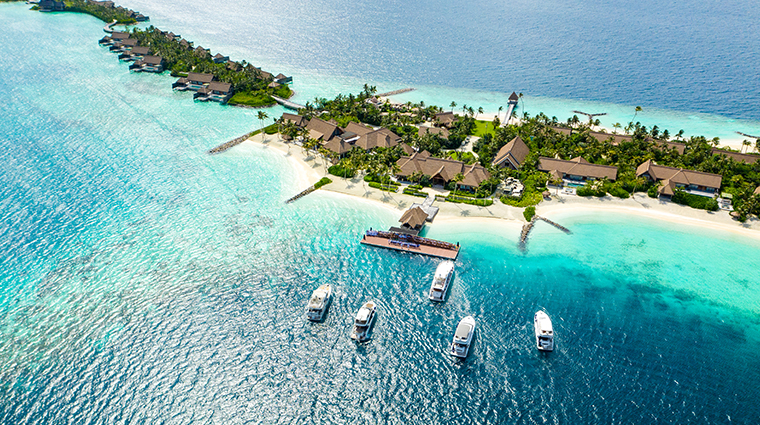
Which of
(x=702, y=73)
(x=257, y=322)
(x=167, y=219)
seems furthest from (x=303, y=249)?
(x=702, y=73)

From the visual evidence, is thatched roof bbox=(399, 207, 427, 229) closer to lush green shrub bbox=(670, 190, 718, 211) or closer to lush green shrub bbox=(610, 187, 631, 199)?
lush green shrub bbox=(610, 187, 631, 199)

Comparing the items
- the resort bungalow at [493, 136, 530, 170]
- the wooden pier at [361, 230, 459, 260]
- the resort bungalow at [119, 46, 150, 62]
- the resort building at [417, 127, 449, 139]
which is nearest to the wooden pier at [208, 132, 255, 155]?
the resort building at [417, 127, 449, 139]

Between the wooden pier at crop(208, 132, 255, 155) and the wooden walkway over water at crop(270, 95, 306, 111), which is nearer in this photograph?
the wooden pier at crop(208, 132, 255, 155)

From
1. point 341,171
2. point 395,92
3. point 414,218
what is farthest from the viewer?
point 395,92

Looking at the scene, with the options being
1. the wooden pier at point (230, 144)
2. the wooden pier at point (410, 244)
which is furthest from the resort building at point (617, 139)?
the wooden pier at point (230, 144)

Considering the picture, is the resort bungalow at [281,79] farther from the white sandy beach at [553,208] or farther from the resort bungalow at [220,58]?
the white sandy beach at [553,208]

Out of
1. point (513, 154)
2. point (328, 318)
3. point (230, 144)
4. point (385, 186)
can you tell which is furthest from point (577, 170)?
point (230, 144)

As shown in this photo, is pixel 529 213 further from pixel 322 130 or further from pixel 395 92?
pixel 395 92
